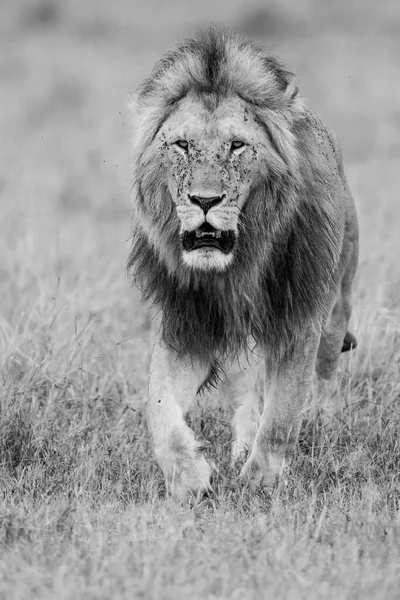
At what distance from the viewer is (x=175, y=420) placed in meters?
4.43

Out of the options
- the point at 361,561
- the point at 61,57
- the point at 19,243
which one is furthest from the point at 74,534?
the point at 61,57

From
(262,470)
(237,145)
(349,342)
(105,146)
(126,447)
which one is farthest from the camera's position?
(105,146)

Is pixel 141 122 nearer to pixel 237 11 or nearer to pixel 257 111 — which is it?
pixel 257 111

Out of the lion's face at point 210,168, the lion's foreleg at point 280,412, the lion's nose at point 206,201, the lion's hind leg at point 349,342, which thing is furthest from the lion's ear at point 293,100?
the lion's hind leg at point 349,342

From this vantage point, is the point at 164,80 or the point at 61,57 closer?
the point at 164,80

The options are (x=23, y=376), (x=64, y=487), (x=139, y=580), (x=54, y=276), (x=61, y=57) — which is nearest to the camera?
(x=139, y=580)

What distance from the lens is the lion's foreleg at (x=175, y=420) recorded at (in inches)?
170

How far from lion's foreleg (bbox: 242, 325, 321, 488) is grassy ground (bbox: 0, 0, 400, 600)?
0.32ft

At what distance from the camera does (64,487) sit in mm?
4430

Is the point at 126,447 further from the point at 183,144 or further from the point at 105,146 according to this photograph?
the point at 105,146

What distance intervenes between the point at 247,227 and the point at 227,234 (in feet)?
0.68

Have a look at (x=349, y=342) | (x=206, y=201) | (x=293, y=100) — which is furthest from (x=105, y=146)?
(x=206, y=201)

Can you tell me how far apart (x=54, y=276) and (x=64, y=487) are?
3.02 m

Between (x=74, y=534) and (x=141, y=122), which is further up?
(x=141, y=122)
